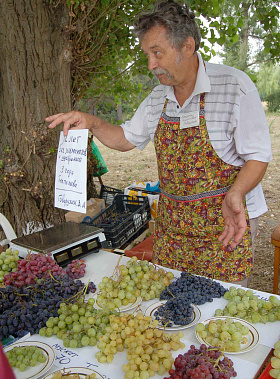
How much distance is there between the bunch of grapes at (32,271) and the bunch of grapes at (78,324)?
249 millimetres

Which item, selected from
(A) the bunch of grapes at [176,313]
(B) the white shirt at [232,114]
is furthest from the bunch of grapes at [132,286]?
(B) the white shirt at [232,114]

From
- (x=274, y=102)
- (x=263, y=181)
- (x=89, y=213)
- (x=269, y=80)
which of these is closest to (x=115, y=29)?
(x=89, y=213)

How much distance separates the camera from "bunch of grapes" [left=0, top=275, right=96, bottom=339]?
1294mm

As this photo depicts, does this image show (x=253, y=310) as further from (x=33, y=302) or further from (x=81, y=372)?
(x=33, y=302)

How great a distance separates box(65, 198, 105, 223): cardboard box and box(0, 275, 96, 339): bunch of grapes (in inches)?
66.9

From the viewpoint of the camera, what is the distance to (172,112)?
6.55ft

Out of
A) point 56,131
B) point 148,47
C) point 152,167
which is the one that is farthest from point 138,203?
point 152,167

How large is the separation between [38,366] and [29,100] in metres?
2.10

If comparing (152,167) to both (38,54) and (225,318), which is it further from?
(225,318)

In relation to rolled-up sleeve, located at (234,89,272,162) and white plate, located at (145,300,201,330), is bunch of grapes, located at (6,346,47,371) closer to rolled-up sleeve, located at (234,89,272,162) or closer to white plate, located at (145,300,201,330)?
white plate, located at (145,300,201,330)

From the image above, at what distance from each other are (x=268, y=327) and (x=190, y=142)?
0.97m

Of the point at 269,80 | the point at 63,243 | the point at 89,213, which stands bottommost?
the point at 89,213

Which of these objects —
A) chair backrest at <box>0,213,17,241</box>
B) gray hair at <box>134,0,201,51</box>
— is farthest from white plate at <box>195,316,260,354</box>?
chair backrest at <box>0,213,17,241</box>

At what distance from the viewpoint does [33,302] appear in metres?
1.40
